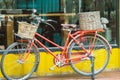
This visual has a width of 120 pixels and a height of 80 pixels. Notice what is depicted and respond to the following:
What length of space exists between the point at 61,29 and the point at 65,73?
0.91 metres

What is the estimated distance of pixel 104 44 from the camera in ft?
25.6

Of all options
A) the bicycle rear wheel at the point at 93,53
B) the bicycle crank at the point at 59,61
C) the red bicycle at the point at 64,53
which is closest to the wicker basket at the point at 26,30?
the red bicycle at the point at 64,53

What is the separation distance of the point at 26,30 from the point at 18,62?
68 cm

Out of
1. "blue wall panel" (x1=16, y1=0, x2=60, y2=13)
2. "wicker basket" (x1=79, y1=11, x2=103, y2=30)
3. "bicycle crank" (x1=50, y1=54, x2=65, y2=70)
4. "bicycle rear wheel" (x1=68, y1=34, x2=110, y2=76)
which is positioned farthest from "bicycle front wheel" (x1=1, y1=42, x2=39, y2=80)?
"wicker basket" (x1=79, y1=11, x2=103, y2=30)

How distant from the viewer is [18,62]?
751cm

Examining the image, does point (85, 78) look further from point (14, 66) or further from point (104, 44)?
point (14, 66)

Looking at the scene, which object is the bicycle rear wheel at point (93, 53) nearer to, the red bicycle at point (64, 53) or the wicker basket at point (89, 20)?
the red bicycle at point (64, 53)

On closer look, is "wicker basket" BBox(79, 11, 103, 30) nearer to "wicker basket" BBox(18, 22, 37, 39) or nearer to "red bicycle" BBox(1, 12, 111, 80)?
"red bicycle" BBox(1, 12, 111, 80)

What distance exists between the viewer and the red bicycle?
744 centimetres

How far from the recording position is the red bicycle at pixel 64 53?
7.44m

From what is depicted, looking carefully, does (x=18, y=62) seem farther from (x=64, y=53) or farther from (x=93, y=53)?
(x=93, y=53)

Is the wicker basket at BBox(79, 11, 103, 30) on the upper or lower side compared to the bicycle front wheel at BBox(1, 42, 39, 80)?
upper

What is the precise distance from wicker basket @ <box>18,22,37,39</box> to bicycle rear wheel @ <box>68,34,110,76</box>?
836 millimetres

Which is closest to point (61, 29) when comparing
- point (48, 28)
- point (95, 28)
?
point (48, 28)
